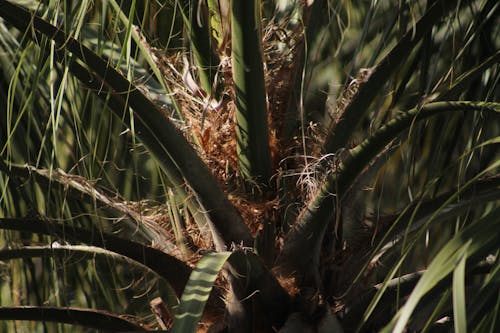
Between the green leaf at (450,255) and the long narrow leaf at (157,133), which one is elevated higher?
the long narrow leaf at (157,133)

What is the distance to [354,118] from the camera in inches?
63.2

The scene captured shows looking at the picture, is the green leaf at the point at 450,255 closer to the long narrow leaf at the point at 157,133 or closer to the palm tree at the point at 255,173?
the palm tree at the point at 255,173

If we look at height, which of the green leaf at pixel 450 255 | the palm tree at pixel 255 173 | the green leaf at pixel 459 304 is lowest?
the green leaf at pixel 459 304

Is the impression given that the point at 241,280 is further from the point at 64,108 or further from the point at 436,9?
the point at 64,108

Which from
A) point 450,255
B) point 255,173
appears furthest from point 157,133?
point 450,255

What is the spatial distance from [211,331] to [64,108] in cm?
101

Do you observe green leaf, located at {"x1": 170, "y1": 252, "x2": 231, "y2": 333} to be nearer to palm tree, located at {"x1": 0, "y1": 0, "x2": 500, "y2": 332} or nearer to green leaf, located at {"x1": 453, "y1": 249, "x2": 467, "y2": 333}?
palm tree, located at {"x1": 0, "y1": 0, "x2": 500, "y2": 332}

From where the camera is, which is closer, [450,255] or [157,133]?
[450,255]

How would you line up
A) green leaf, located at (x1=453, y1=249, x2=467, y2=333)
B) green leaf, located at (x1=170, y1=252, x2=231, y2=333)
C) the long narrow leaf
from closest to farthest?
green leaf, located at (x1=453, y1=249, x2=467, y2=333), green leaf, located at (x1=170, y1=252, x2=231, y2=333), the long narrow leaf

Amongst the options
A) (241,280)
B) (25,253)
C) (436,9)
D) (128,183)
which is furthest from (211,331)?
(128,183)

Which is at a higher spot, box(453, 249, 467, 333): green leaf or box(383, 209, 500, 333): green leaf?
box(383, 209, 500, 333): green leaf

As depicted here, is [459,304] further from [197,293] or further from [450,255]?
[197,293]

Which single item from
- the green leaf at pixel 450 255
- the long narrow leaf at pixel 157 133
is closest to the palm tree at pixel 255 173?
the long narrow leaf at pixel 157 133

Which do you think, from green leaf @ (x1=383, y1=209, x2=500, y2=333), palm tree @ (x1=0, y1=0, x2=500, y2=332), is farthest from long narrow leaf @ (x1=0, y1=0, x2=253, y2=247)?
green leaf @ (x1=383, y1=209, x2=500, y2=333)
